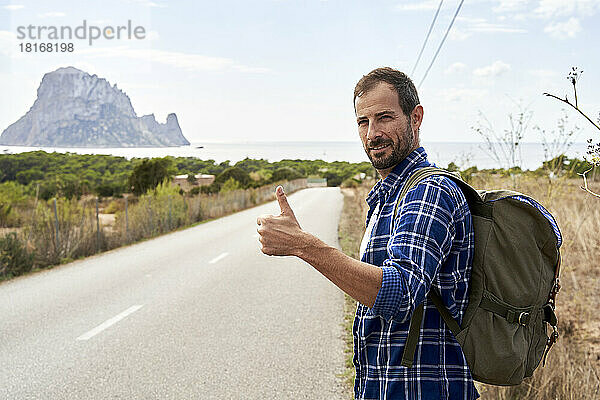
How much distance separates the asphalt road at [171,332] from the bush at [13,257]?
41 cm

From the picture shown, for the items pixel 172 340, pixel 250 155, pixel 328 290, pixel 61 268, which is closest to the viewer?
pixel 172 340

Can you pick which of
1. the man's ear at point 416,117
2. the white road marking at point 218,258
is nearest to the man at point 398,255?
the man's ear at point 416,117

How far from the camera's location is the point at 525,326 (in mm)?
2070

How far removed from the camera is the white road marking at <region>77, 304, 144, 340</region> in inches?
274

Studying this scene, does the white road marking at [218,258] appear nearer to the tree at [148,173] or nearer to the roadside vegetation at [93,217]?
the roadside vegetation at [93,217]

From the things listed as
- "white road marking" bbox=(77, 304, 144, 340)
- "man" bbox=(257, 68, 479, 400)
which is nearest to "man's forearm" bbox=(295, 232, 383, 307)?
"man" bbox=(257, 68, 479, 400)

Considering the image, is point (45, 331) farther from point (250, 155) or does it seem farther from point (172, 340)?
point (250, 155)

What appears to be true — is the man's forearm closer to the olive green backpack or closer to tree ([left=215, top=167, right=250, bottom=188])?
the olive green backpack

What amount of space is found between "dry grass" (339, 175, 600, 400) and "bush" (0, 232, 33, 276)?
6822 millimetres

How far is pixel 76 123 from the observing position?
173375mm

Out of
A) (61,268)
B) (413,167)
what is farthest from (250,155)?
(413,167)

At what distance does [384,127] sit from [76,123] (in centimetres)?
18492

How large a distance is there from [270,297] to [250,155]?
A: 13893 centimetres

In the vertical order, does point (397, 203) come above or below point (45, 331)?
above
